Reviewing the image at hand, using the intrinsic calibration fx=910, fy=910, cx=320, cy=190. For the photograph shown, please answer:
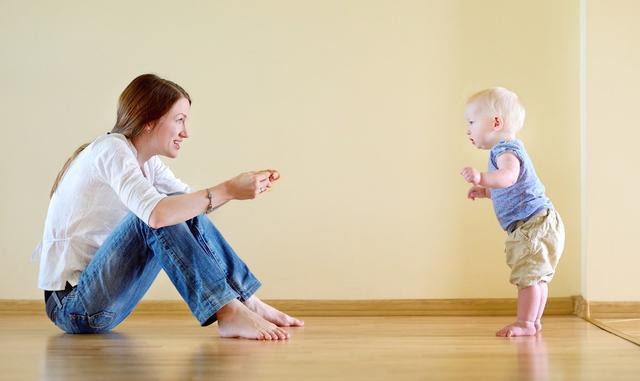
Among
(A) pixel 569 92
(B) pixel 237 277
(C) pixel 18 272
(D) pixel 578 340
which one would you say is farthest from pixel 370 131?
(C) pixel 18 272

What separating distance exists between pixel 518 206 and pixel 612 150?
2.41 feet

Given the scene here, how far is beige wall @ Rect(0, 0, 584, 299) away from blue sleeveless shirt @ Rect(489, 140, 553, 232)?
2.30 ft

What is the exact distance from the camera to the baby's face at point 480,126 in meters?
2.76

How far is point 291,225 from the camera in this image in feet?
11.4

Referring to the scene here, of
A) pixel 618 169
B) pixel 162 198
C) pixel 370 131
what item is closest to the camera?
pixel 162 198

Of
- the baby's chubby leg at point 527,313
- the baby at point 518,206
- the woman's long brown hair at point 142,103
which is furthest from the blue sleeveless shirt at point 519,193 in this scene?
the woman's long brown hair at point 142,103

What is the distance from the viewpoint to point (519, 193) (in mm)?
2703

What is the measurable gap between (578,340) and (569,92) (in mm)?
1207

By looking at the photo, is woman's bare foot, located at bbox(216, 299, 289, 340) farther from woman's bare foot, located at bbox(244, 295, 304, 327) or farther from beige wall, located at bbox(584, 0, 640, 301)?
beige wall, located at bbox(584, 0, 640, 301)

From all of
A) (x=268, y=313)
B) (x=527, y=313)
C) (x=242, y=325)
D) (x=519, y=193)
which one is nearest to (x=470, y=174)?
(x=519, y=193)

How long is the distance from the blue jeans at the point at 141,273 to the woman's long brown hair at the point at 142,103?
282 millimetres

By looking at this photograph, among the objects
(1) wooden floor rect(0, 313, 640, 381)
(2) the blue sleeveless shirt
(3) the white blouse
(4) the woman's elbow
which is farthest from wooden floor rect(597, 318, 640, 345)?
(3) the white blouse

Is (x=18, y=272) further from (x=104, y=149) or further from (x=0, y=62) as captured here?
(x=104, y=149)

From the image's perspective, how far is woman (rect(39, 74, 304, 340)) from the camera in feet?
7.69
